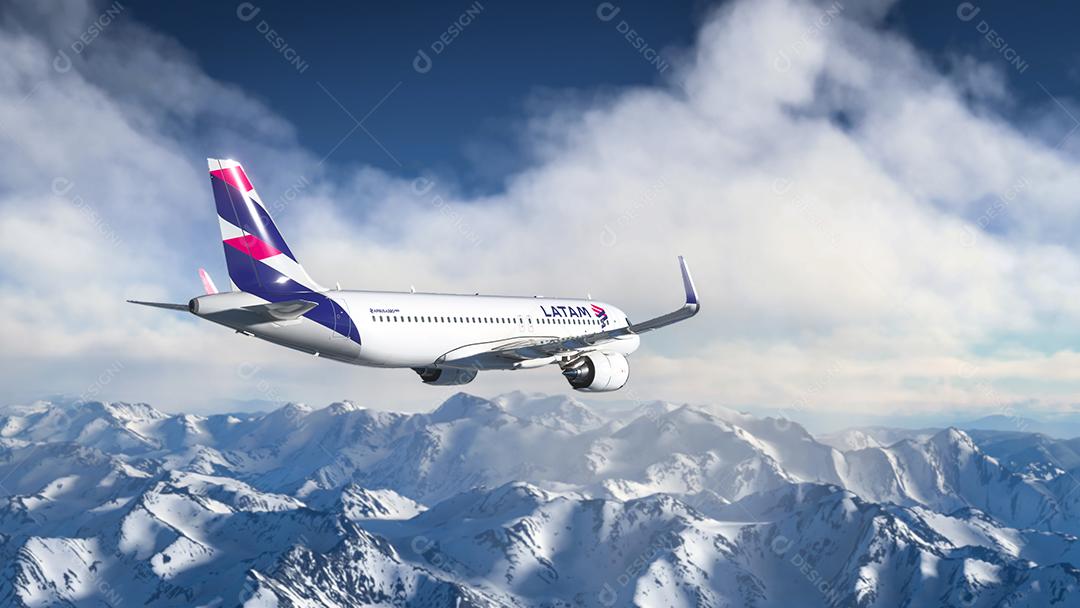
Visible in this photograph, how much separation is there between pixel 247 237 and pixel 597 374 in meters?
22.0

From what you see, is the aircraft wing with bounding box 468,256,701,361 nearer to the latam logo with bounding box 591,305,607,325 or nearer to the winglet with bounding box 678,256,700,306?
the winglet with bounding box 678,256,700,306

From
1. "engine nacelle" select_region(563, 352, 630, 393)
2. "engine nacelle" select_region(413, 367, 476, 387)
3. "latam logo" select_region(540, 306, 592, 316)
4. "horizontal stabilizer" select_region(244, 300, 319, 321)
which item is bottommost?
"engine nacelle" select_region(563, 352, 630, 393)

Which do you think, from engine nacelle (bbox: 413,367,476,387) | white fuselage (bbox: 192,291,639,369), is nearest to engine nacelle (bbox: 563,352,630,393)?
white fuselage (bbox: 192,291,639,369)

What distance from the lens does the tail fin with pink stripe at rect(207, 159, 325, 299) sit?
44250 millimetres

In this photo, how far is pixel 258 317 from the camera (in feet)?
141

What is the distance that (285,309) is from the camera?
4306 centimetres

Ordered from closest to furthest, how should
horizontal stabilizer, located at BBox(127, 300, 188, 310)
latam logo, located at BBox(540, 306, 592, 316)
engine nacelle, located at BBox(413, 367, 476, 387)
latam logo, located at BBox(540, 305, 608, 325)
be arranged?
horizontal stabilizer, located at BBox(127, 300, 188, 310) < engine nacelle, located at BBox(413, 367, 476, 387) < latam logo, located at BBox(540, 306, 592, 316) < latam logo, located at BBox(540, 305, 608, 325)

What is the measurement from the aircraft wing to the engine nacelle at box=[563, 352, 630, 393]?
174cm

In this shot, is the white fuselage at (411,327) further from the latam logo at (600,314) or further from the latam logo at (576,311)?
the latam logo at (600,314)

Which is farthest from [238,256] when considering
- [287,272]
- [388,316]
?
[388,316]

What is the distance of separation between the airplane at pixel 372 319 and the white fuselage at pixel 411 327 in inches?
2.2

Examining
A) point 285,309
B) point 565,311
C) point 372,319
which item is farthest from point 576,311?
point 285,309

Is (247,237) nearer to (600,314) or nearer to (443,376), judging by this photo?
(443,376)

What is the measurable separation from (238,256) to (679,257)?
23.7 meters
